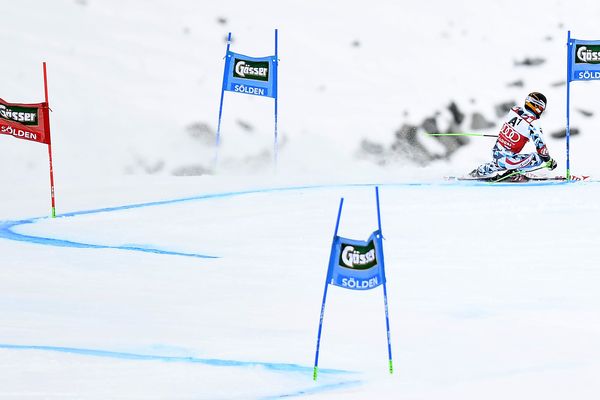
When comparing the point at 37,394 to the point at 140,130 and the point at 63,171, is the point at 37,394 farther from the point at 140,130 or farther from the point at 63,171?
the point at 140,130

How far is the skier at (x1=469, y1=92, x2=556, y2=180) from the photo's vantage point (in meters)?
13.1

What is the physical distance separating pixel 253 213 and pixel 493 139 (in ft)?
20.5

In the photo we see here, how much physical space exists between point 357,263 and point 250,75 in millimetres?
8628

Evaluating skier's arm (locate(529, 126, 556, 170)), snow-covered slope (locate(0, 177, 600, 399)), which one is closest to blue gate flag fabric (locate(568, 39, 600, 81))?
skier's arm (locate(529, 126, 556, 170))

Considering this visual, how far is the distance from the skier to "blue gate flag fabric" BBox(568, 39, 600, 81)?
101 cm

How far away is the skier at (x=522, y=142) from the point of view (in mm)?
13094

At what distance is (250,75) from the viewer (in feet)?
48.0

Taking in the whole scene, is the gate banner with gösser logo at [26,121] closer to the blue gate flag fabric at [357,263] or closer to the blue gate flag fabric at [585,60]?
the blue gate flag fabric at [357,263]

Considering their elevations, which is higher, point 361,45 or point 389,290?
point 361,45

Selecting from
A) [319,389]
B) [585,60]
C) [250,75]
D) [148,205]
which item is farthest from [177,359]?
[585,60]

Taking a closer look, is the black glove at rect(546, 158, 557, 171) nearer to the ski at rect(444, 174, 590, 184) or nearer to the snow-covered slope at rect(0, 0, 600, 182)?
the ski at rect(444, 174, 590, 184)

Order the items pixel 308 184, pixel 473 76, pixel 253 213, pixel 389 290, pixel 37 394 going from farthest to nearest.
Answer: pixel 473 76
pixel 308 184
pixel 253 213
pixel 389 290
pixel 37 394

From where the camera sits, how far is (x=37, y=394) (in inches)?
251

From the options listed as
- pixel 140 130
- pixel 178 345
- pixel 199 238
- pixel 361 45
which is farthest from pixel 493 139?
pixel 178 345
